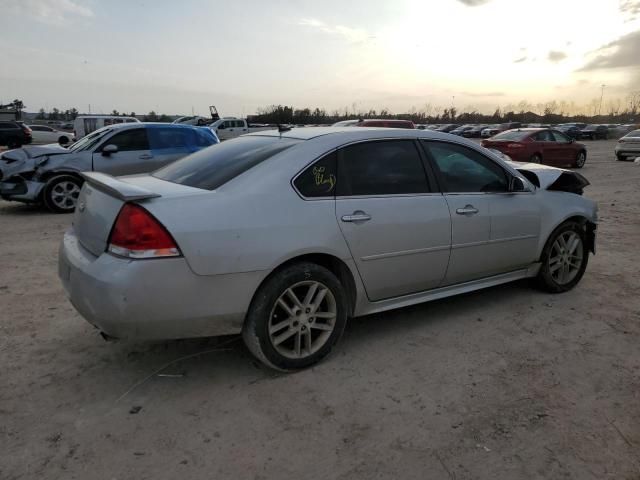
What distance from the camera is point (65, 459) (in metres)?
2.42

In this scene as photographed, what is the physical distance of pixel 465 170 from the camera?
161 inches

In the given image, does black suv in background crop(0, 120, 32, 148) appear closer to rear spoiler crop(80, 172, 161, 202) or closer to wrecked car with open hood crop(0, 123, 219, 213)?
wrecked car with open hood crop(0, 123, 219, 213)

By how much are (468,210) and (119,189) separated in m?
2.57

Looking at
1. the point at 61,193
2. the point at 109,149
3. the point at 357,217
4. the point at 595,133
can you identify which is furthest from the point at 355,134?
the point at 595,133

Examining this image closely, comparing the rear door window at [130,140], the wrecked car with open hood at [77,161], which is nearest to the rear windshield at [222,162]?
the wrecked car with open hood at [77,161]

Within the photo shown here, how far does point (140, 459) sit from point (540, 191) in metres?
3.91

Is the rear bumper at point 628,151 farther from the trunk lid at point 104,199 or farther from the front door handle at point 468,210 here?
the trunk lid at point 104,199

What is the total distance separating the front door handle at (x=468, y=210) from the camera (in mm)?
3886

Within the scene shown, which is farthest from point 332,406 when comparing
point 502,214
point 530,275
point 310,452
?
point 530,275

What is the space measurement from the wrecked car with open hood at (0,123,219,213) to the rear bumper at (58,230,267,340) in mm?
6702

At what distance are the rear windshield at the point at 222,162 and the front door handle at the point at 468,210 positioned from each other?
4.53ft

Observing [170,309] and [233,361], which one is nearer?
[170,309]

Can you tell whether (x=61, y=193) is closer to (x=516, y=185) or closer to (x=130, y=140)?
(x=130, y=140)

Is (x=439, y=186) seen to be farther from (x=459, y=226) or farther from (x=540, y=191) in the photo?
(x=540, y=191)
